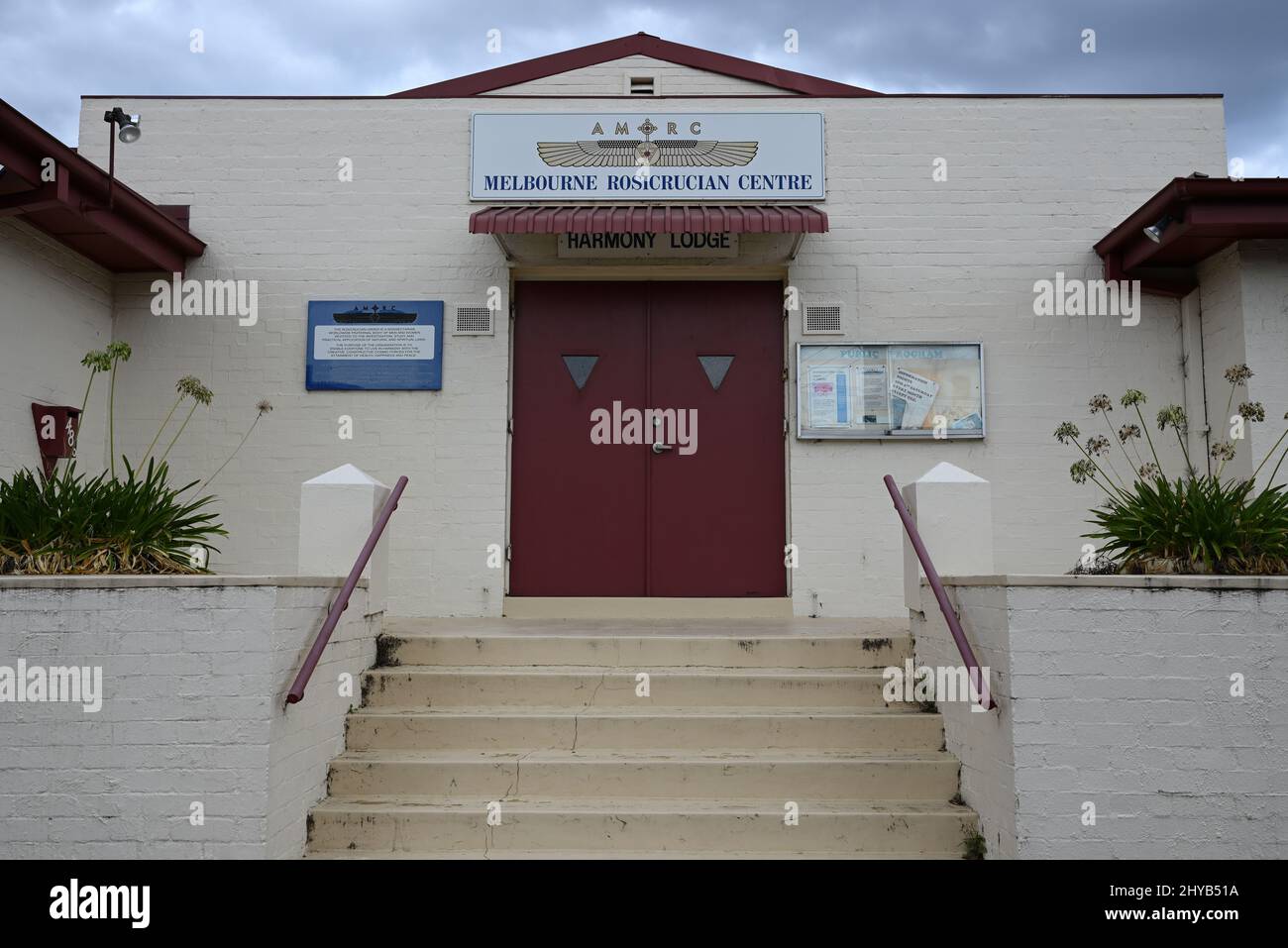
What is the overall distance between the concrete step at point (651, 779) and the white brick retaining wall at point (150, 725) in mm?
588

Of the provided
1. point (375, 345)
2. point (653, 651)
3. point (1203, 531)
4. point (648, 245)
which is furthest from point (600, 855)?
point (648, 245)

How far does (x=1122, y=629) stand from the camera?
412 cm

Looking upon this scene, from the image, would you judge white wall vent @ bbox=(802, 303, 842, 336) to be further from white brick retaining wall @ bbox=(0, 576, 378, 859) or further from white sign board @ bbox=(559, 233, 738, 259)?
white brick retaining wall @ bbox=(0, 576, 378, 859)

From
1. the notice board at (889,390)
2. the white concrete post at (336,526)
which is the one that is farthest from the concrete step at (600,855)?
the notice board at (889,390)

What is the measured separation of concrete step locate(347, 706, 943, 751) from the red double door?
2678 mm

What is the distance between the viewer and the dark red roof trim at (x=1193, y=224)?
6371 millimetres

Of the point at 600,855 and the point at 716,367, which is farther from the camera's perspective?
the point at 716,367

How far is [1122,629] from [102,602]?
416 centimetres

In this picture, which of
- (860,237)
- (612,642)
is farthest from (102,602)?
Answer: (860,237)

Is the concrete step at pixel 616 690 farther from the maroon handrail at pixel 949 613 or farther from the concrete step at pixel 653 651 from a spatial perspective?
the maroon handrail at pixel 949 613

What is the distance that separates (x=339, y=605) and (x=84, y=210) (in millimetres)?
3545

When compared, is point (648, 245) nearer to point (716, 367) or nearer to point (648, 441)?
point (716, 367)

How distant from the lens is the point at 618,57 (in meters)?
8.05
